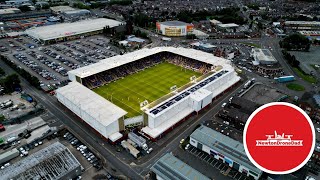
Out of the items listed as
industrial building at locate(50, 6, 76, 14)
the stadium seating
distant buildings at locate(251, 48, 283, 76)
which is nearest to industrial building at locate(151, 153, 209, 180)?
the stadium seating

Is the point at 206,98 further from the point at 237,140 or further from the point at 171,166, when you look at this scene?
the point at 171,166

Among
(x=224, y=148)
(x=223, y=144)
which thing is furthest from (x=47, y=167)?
(x=223, y=144)

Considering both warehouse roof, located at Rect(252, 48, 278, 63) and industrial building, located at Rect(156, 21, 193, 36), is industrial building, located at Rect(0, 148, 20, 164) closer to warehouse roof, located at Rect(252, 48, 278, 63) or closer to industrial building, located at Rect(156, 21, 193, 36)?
warehouse roof, located at Rect(252, 48, 278, 63)

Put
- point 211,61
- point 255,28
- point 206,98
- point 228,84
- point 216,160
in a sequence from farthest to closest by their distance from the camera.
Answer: point 255,28, point 211,61, point 228,84, point 206,98, point 216,160

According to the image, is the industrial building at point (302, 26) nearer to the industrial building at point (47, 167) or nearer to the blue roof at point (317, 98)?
the blue roof at point (317, 98)

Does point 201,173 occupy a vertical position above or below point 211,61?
below

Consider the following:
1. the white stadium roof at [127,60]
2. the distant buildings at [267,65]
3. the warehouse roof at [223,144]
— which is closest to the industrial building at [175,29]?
the white stadium roof at [127,60]

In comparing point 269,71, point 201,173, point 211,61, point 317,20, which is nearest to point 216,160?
point 201,173
